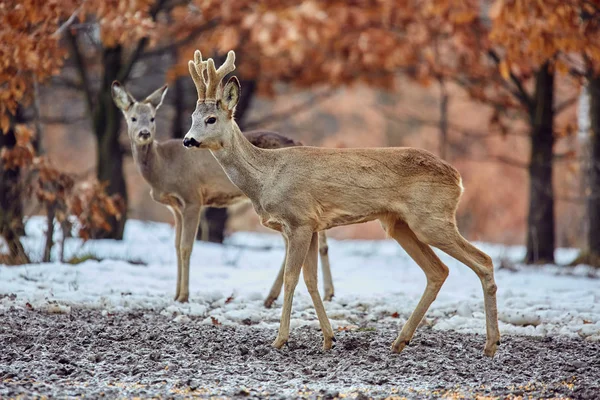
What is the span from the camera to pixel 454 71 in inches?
575

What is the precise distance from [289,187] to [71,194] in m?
4.50

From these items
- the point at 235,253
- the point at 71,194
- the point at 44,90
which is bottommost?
the point at 235,253

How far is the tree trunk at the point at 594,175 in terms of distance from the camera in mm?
12453

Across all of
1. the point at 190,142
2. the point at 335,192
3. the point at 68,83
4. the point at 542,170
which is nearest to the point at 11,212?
the point at 68,83

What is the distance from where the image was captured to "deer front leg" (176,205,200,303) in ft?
28.7

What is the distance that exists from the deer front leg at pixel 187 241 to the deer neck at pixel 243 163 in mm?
2299

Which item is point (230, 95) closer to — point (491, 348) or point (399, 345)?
point (399, 345)

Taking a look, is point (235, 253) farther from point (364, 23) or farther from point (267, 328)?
point (267, 328)

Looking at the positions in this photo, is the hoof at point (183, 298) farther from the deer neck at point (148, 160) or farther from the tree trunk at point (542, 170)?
the tree trunk at point (542, 170)

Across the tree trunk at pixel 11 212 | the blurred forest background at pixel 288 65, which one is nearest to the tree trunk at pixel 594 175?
the blurred forest background at pixel 288 65

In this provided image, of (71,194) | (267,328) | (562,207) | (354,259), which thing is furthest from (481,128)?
(267,328)

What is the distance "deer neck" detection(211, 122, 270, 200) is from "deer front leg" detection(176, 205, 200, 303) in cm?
230

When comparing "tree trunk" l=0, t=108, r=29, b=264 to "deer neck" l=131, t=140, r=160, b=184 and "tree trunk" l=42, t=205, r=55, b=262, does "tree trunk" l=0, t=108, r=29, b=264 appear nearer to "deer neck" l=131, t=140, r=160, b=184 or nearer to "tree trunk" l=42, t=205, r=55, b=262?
"tree trunk" l=42, t=205, r=55, b=262

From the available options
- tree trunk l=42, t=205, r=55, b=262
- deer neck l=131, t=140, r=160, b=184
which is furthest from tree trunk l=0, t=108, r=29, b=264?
deer neck l=131, t=140, r=160, b=184
